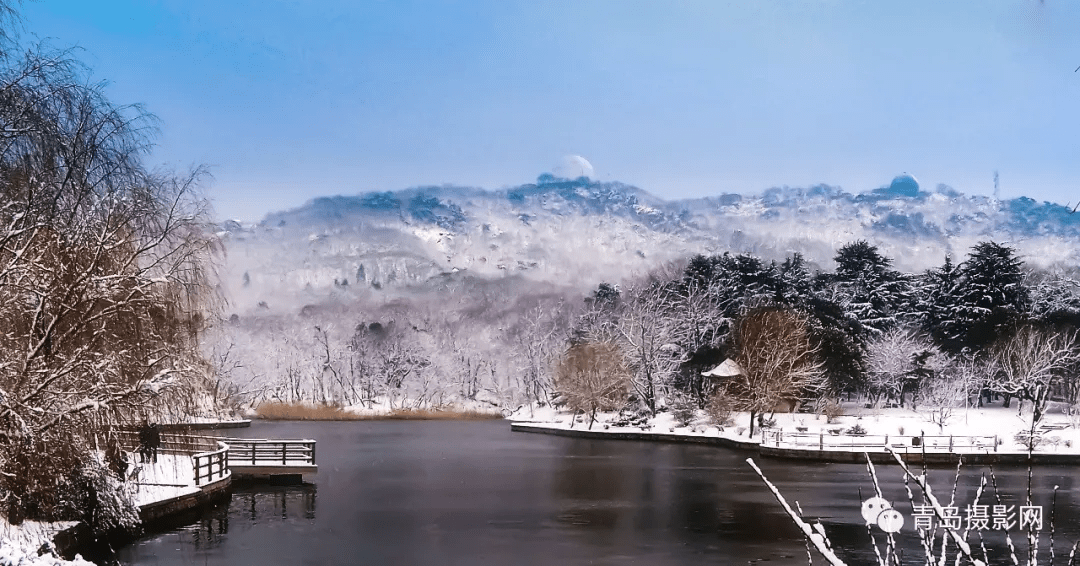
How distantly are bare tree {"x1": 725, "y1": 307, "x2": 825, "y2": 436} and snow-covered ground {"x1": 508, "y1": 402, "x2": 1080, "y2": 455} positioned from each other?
1.65 m

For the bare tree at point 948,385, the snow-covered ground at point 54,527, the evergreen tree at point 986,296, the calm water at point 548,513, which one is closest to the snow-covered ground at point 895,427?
the bare tree at point 948,385

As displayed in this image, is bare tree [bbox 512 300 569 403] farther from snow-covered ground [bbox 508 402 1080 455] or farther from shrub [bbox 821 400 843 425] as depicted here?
shrub [bbox 821 400 843 425]

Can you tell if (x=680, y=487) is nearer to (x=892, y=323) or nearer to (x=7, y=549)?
(x=7, y=549)

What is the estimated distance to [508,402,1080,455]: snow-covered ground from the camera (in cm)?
4275

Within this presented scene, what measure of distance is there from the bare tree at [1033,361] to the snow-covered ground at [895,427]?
1.53 m

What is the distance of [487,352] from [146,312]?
9717cm

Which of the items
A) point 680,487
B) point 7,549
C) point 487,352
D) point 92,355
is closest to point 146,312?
point 92,355

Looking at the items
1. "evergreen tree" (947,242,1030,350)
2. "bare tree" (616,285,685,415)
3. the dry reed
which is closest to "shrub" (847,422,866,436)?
"evergreen tree" (947,242,1030,350)

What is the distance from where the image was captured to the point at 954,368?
2306 inches

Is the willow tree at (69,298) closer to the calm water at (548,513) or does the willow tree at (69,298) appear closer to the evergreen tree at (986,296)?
the calm water at (548,513)

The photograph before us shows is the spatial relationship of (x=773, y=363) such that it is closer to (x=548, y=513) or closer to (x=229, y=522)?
(x=548, y=513)

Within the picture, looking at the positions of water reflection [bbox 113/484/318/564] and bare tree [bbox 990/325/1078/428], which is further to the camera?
bare tree [bbox 990/325/1078/428]

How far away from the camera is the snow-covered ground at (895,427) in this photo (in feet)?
140

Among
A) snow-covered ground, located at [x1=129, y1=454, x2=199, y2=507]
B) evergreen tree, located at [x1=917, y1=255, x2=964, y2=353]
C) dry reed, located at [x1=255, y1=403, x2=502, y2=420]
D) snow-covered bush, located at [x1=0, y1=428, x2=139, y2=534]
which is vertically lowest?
dry reed, located at [x1=255, y1=403, x2=502, y2=420]
